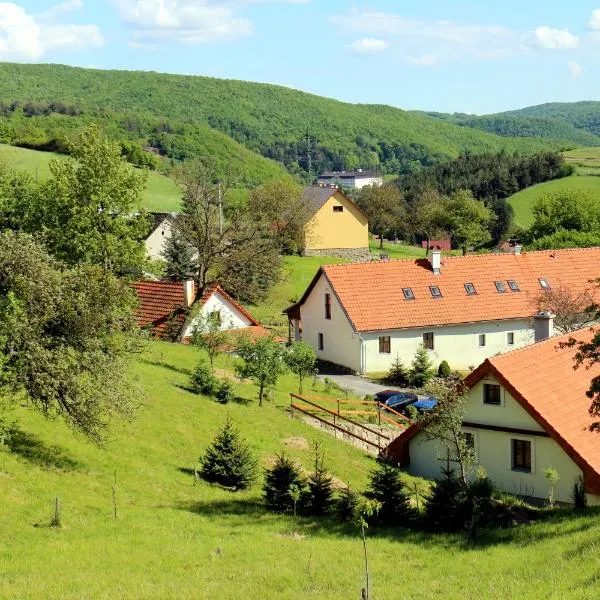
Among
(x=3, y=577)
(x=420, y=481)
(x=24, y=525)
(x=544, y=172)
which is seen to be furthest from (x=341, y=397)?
(x=544, y=172)

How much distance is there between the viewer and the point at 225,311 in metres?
47.4

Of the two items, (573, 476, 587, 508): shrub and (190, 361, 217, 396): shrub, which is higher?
(190, 361, 217, 396): shrub

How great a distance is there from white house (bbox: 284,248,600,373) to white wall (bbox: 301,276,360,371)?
0.18ft

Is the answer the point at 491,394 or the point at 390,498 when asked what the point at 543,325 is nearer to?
the point at 491,394

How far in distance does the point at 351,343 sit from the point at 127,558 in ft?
102

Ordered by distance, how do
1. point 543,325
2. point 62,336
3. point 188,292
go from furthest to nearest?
point 188,292 → point 543,325 → point 62,336

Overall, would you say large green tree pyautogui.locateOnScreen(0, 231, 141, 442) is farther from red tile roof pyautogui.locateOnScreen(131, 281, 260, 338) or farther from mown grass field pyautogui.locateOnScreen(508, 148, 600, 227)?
mown grass field pyautogui.locateOnScreen(508, 148, 600, 227)

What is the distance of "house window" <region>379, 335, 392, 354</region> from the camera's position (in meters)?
47.3

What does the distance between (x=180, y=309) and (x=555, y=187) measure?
327ft

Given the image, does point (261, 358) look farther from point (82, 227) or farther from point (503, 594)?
point (503, 594)

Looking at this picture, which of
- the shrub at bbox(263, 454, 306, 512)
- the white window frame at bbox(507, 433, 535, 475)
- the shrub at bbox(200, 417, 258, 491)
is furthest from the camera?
the white window frame at bbox(507, 433, 535, 475)

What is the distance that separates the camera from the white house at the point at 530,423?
82.0ft

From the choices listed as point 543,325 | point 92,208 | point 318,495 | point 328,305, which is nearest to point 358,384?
point 328,305

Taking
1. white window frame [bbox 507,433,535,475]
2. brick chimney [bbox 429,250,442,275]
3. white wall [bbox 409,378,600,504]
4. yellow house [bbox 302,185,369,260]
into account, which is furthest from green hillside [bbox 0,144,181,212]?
white window frame [bbox 507,433,535,475]
